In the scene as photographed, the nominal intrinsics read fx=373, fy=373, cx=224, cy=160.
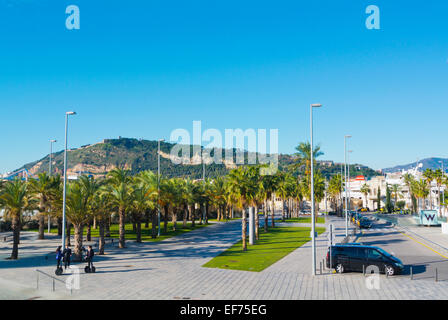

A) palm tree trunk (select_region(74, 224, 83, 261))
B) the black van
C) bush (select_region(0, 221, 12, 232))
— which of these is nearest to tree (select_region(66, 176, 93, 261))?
palm tree trunk (select_region(74, 224, 83, 261))

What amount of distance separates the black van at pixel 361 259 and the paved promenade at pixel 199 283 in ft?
2.17

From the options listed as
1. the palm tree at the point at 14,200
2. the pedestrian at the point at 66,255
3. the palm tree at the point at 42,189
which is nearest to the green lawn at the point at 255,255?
the pedestrian at the point at 66,255

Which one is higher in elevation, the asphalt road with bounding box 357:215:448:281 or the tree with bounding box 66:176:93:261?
the tree with bounding box 66:176:93:261

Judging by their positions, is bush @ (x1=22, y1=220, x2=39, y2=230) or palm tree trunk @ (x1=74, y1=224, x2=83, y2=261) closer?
palm tree trunk @ (x1=74, y1=224, x2=83, y2=261)

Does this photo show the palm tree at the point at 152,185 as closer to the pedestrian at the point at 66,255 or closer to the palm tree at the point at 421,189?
the pedestrian at the point at 66,255

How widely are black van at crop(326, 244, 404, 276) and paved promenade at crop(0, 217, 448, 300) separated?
662 mm

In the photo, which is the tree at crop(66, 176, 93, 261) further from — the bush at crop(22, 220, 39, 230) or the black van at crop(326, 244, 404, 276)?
the bush at crop(22, 220, 39, 230)

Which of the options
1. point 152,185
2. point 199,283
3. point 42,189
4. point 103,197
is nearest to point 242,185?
point 103,197

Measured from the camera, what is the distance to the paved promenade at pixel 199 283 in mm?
16172

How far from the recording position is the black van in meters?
20.6

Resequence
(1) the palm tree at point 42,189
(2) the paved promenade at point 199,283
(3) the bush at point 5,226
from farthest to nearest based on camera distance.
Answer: (3) the bush at point 5,226 → (1) the palm tree at point 42,189 → (2) the paved promenade at point 199,283

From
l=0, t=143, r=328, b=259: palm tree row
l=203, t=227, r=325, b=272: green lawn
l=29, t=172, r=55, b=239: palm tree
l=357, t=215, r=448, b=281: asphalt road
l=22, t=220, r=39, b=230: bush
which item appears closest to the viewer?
l=357, t=215, r=448, b=281: asphalt road
